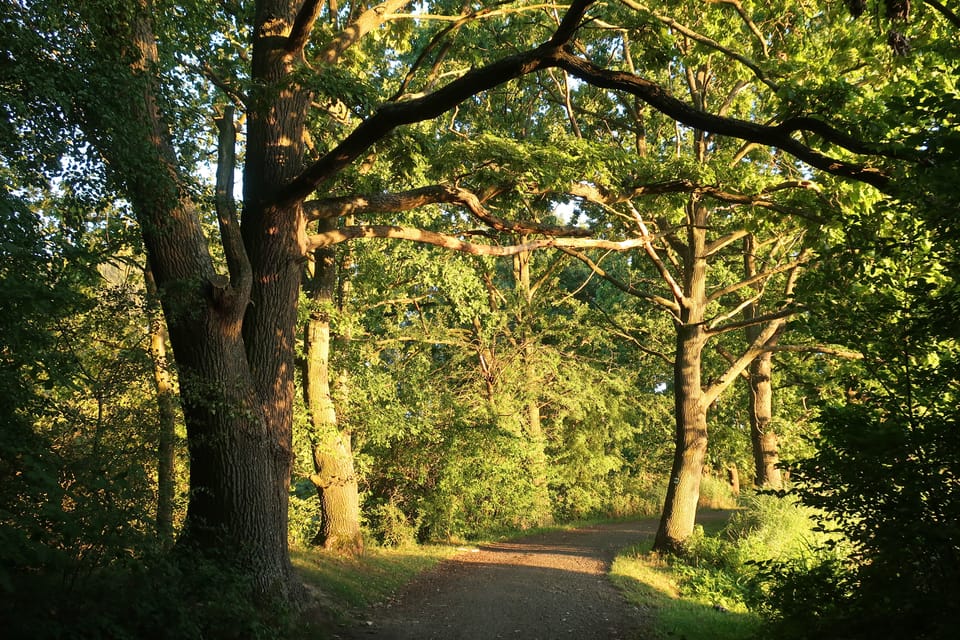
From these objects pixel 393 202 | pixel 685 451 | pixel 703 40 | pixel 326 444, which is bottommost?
pixel 326 444

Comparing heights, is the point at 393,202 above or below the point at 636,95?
below

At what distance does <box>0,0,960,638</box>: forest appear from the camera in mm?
4914

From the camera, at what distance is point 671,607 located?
10180mm

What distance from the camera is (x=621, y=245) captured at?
38.3 ft

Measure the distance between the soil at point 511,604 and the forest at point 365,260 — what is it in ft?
5.98

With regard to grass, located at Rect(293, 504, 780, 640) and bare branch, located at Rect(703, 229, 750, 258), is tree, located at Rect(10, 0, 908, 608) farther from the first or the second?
bare branch, located at Rect(703, 229, 750, 258)

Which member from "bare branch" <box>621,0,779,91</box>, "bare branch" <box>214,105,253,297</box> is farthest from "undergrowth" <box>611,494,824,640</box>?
"bare branch" <box>214,105,253,297</box>

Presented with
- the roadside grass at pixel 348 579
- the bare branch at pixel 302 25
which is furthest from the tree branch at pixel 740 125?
the roadside grass at pixel 348 579

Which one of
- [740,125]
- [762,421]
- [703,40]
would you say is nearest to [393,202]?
[740,125]

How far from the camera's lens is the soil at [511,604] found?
8.84 meters

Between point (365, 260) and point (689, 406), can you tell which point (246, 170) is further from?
point (689, 406)

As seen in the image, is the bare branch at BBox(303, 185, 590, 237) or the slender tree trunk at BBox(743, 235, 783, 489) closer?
the bare branch at BBox(303, 185, 590, 237)

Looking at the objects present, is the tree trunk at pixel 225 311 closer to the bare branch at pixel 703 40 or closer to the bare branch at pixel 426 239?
the bare branch at pixel 426 239

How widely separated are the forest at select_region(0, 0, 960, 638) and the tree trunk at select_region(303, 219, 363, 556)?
6 centimetres
